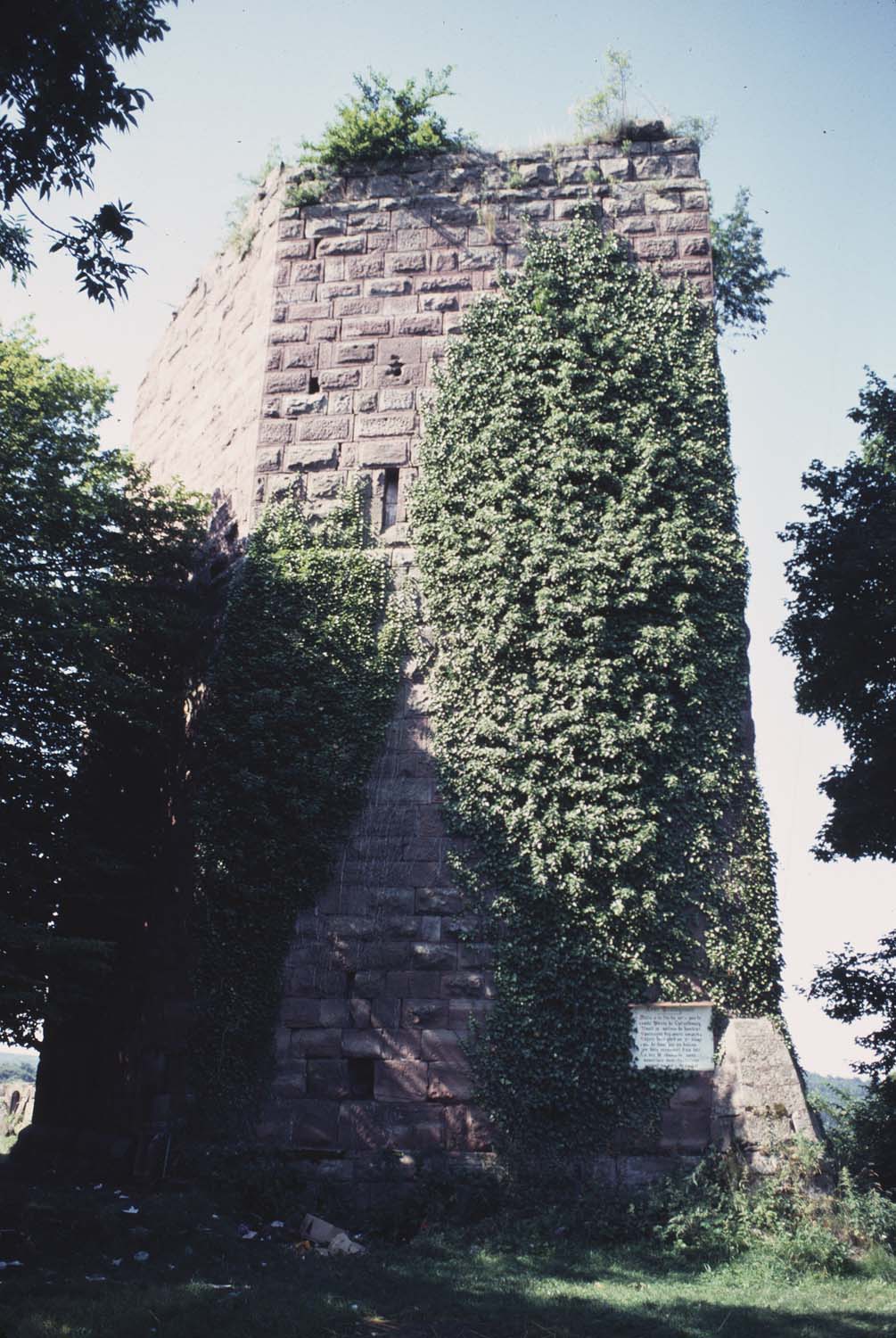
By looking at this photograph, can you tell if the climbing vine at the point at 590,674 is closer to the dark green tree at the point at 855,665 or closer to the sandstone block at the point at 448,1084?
the sandstone block at the point at 448,1084

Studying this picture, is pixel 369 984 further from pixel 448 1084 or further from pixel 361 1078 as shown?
pixel 448 1084

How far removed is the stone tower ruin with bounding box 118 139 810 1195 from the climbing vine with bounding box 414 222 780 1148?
30 centimetres

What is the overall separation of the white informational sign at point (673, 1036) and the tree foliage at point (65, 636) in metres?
4.25

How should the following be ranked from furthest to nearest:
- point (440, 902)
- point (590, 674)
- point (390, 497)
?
Result: point (390, 497) → point (590, 674) → point (440, 902)

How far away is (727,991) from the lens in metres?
8.23

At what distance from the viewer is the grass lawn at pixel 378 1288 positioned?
209 inches

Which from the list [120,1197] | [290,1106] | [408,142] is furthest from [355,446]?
[120,1197]

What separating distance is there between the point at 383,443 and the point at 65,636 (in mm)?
3345

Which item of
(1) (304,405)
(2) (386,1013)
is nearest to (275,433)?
(1) (304,405)

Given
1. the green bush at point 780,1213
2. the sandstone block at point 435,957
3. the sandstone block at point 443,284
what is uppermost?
the sandstone block at point 443,284

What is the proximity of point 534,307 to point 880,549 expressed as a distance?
20.3 feet

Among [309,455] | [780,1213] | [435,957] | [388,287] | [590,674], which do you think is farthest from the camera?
[388,287]

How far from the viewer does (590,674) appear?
28.9 feet

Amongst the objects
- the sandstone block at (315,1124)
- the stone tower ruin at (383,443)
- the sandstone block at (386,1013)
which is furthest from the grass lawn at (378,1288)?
the sandstone block at (386,1013)
